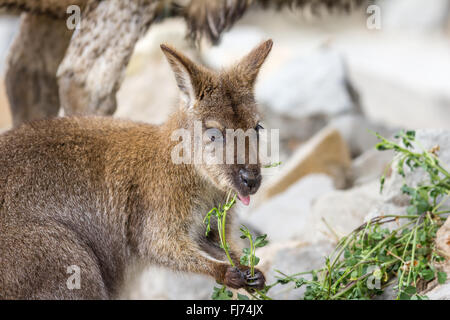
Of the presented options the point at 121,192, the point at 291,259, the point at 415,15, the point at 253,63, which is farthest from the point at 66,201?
the point at 415,15

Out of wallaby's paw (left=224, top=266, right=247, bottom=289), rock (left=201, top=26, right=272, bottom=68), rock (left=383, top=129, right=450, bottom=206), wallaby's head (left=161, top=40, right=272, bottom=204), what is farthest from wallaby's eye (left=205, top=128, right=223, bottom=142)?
rock (left=201, top=26, right=272, bottom=68)

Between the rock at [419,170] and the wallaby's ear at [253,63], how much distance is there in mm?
1378

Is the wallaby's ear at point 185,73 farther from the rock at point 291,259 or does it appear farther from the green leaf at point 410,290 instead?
the green leaf at point 410,290

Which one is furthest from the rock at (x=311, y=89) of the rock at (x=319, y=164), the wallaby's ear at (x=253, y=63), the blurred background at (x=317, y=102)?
the wallaby's ear at (x=253, y=63)

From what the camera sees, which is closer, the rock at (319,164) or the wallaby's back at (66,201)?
the wallaby's back at (66,201)

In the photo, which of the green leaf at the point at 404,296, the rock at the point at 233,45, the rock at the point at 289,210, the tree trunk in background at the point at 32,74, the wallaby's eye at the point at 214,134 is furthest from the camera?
the rock at the point at 233,45

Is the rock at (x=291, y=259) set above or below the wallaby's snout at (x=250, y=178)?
below

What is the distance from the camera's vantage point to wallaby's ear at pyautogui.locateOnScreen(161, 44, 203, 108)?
386 cm

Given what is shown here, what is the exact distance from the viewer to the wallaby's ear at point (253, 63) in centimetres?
418

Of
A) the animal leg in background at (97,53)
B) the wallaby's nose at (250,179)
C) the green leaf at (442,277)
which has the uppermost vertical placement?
the animal leg in background at (97,53)

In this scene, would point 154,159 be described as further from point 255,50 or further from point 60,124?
point 255,50

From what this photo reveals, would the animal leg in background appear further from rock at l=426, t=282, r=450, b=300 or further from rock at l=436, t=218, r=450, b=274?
rock at l=426, t=282, r=450, b=300

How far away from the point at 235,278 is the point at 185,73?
1.27 m
